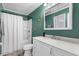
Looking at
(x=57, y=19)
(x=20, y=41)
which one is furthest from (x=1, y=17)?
(x=57, y=19)

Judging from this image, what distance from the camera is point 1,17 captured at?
1501 millimetres

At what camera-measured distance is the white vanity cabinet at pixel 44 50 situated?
4.52ft

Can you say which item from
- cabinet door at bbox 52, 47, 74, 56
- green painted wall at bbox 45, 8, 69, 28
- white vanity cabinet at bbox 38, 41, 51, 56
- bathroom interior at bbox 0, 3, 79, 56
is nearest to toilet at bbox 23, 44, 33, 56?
bathroom interior at bbox 0, 3, 79, 56

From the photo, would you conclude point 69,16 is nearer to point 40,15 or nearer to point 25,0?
point 40,15

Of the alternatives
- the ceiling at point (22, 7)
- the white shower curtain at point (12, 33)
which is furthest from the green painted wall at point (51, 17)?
the white shower curtain at point (12, 33)

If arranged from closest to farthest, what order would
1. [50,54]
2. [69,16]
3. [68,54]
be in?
[68,54] → [50,54] → [69,16]

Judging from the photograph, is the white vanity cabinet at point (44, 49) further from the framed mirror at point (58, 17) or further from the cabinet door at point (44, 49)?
the framed mirror at point (58, 17)

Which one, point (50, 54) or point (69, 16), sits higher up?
point (69, 16)

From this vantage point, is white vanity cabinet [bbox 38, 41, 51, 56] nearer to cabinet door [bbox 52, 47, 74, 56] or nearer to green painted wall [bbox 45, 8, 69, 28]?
cabinet door [bbox 52, 47, 74, 56]

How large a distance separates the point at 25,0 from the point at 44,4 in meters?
0.28

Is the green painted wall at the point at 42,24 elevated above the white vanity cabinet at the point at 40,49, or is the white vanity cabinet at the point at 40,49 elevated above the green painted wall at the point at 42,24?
the green painted wall at the point at 42,24

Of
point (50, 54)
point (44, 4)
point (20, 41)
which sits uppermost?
point (44, 4)

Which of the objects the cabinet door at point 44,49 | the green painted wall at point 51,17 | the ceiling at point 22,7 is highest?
the ceiling at point 22,7

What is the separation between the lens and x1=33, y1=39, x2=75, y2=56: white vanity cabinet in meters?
1.38
